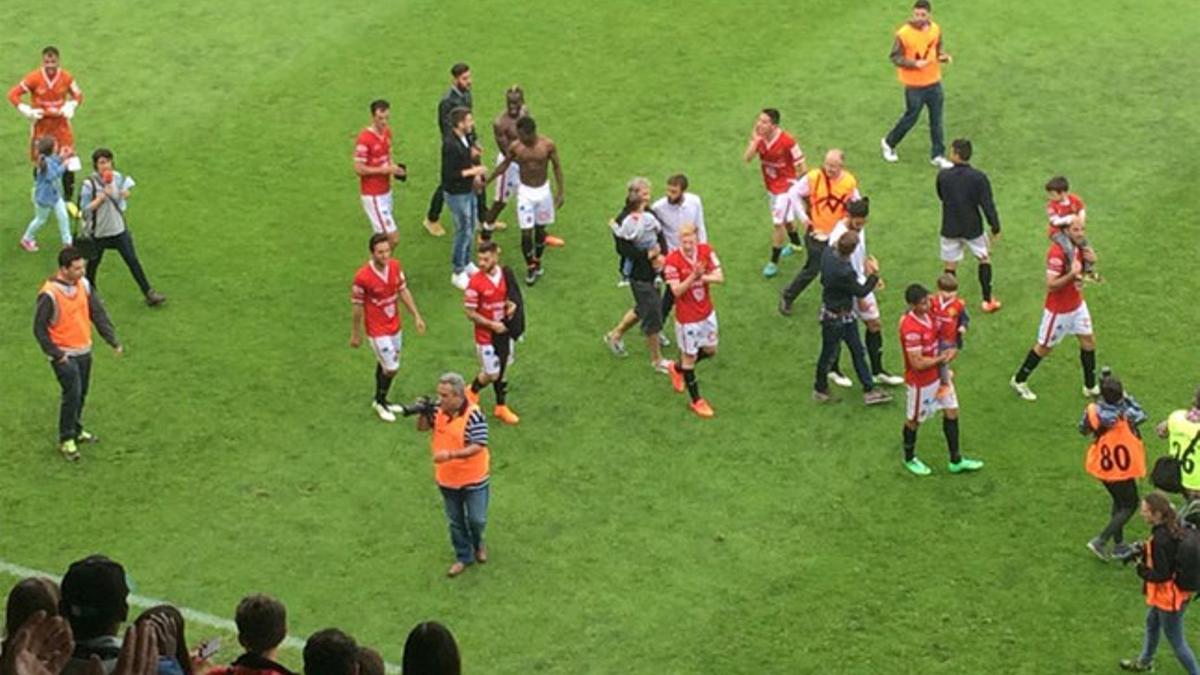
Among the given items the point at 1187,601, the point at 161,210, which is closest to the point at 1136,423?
the point at 1187,601

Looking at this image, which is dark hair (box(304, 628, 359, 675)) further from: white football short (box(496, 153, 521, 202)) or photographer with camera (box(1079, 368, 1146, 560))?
white football short (box(496, 153, 521, 202))

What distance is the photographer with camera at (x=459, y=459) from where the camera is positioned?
16.5 m

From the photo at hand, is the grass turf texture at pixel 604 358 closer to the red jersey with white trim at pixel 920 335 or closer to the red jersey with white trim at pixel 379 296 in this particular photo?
the red jersey with white trim at pixel 379 296

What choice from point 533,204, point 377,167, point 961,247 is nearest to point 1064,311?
point 961,247

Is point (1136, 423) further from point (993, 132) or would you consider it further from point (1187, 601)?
point (993, 132)

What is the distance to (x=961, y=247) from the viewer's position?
21375 millimetres

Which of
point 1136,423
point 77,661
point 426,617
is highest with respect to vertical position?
point 77,661

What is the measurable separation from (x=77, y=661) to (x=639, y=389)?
1119cm

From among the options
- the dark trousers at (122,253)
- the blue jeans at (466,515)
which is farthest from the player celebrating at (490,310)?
the dark trousers at (122,253)

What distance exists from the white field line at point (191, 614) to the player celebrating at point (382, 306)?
125 inches

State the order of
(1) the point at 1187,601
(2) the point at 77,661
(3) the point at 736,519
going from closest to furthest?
1. (2) the point at 77,661
2. (1) the point at 1187,601
3. (3) the point at 736,519

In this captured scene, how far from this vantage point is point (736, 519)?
1797 centimetres

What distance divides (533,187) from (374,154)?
1701 millimetres

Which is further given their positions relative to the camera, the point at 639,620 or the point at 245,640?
the point at 639,620
